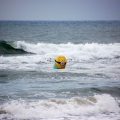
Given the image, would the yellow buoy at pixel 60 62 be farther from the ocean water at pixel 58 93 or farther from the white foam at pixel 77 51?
the white foam at pixel 77 51

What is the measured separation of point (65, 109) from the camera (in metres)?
6.76

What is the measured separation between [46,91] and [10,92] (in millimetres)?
957

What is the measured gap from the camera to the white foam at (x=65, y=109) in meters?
6.37

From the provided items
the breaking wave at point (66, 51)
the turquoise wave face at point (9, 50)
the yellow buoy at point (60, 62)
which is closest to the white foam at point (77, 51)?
the breaking wave at point (66, 51)

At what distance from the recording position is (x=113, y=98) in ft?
25.1

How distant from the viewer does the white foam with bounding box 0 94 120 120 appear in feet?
20.9

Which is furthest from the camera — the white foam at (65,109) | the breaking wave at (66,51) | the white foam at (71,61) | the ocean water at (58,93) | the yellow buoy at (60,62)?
the breaking wave at (66,51)

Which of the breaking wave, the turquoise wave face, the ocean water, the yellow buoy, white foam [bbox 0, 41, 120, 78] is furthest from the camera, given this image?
the turquoise wave face

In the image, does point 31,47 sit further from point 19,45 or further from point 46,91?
point 46,91

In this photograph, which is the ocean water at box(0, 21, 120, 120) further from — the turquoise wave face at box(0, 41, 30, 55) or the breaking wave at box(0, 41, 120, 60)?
the turquoise wave face at box(0, 41, 30, 55)

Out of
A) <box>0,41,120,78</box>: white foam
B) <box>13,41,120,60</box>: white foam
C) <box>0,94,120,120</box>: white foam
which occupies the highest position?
<box>13,41,120,60</box>: white foam

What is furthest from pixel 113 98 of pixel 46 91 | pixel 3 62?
pixel 3 62

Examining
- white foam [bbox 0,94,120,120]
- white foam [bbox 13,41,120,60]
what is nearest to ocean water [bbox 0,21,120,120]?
white foam [bbox 0,94,120,120]

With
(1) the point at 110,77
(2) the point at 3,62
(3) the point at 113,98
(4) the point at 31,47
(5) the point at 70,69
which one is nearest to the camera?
(3) the point at 113,98
